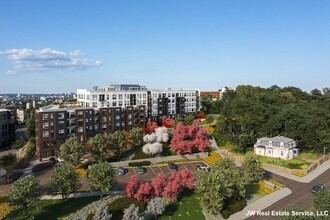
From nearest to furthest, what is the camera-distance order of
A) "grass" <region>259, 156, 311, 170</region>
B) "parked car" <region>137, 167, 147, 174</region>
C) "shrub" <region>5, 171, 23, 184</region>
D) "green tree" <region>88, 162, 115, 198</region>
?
"green tree" <region>88, 162, 115, 198</region>
"shrub" <region>5, 171, 23, 184</region>
"parked car" <region>137, 167, 147, 174</region>
"grass" <region>259, 156, 311, 170</region>

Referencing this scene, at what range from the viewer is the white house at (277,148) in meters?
71.9

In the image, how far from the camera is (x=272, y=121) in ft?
263

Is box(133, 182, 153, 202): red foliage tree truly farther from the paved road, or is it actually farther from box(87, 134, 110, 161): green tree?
box(87, 134, 110, 161): green tree

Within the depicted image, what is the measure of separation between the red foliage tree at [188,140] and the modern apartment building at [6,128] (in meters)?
61.2

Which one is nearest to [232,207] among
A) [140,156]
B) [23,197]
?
[23,197]

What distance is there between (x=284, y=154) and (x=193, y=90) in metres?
58.7

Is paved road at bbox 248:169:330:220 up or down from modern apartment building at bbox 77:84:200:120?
down

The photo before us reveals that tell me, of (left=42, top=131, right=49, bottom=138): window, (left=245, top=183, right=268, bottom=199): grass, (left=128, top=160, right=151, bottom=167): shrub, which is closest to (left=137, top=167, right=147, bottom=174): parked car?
(left=128, top=160, right=151, bottom=167): shrub

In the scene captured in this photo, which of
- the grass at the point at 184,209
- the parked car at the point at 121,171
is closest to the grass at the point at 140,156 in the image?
the parked car at the point at 121,171

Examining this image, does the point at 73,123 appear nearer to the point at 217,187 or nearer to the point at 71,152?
the point at 71,152

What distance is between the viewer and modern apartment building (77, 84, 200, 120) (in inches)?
3611

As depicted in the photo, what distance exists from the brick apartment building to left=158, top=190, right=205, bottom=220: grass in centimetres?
4208

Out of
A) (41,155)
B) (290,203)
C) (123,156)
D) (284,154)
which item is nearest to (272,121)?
(284,154)

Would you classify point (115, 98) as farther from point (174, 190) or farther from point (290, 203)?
point (290, 203)
